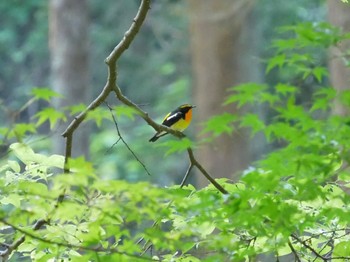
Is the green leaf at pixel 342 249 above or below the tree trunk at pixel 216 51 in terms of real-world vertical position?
below

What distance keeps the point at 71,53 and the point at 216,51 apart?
6.76 feet

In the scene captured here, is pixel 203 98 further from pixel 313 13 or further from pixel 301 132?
pixel 301 132

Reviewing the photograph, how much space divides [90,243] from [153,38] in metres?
10.0

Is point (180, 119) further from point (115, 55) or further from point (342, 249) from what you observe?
point (342, 249)

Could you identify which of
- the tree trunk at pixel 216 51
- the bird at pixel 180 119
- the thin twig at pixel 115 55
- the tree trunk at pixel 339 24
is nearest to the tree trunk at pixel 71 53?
the tree trunk at pixel 216 51

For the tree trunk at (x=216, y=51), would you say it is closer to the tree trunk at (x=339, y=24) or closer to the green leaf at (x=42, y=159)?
the tree trunk at (x=339, y=24)

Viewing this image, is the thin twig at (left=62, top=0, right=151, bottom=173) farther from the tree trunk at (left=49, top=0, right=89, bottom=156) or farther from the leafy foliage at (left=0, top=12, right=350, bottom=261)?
the tree trunk at (left=49, top=0, right=89, bottom=156)

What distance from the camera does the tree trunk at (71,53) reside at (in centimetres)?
857

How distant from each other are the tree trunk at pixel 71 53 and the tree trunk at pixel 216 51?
5.26 feet

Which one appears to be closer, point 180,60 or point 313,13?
point 313,13

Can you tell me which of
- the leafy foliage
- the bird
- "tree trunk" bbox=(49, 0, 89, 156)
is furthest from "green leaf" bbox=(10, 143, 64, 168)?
"tree trunk" bbox=(49, 0, 89, 156)

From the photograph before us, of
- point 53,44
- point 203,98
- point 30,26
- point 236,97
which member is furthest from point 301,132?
point 30,26

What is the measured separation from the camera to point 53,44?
8945 millimetres

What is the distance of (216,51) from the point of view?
7.52m
